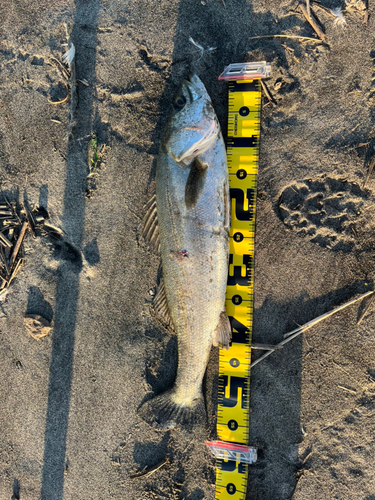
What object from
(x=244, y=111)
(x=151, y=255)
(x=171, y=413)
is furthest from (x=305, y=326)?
(x=244, y=111)

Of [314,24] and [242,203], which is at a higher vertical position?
[314,24]

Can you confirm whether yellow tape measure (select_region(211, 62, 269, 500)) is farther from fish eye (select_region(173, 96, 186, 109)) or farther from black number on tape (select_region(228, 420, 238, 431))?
fish eye (select_region(173, 96, 186, 109))

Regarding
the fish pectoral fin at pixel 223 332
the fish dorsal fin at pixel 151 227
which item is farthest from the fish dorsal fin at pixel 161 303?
the fish pectoral fin at pixel 223 332

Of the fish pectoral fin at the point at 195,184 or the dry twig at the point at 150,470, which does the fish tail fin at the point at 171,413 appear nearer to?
the dry twig at the point at 150,470

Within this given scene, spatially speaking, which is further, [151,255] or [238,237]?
[151,255]

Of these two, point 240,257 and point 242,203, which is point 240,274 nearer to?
point 240,257

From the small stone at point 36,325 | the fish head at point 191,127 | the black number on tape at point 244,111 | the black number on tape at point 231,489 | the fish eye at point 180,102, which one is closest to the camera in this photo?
the fish head at point 191,127
